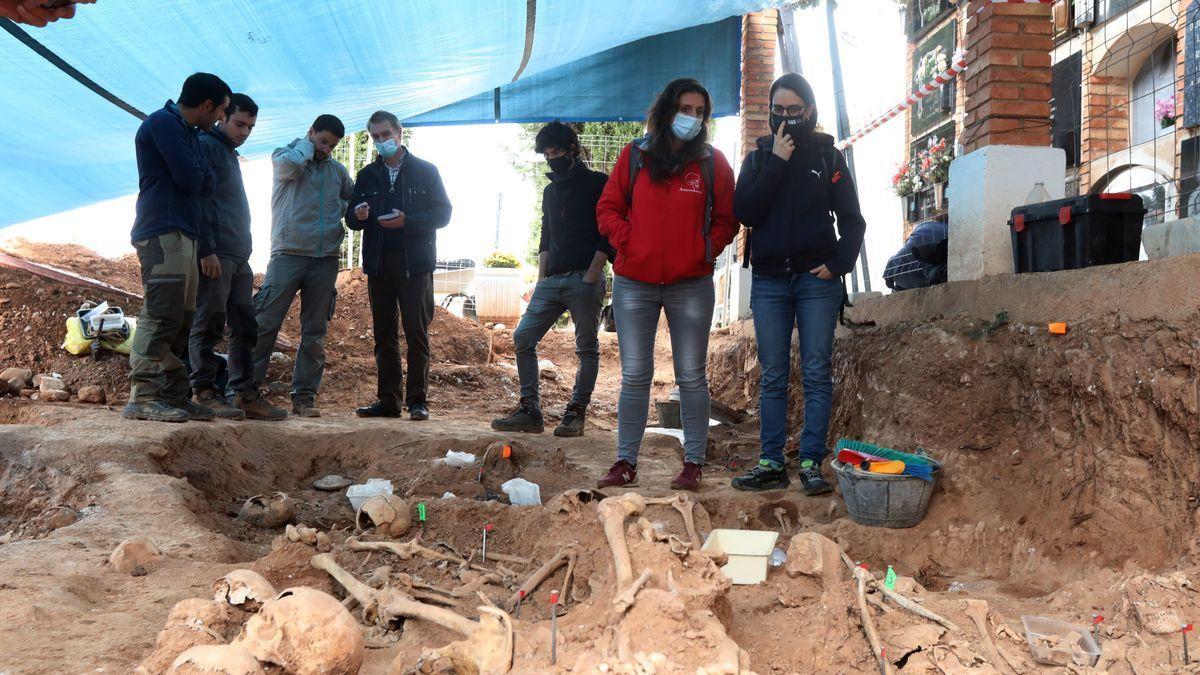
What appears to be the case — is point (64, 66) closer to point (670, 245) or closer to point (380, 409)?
point (380, 409)

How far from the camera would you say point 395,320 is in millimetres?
6195

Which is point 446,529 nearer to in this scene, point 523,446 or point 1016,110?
point 523,446

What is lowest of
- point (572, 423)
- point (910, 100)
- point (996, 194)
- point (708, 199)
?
point (572, 423)

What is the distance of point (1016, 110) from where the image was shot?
4797 mm

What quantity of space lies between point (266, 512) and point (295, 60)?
3.52 meters

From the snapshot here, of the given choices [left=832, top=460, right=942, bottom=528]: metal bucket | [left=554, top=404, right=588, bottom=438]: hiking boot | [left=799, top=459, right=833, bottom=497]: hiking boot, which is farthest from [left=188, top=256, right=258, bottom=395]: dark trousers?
[left=832, top=460, right=942, bottom=528]: metal bucket

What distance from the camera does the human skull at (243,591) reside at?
2.38m

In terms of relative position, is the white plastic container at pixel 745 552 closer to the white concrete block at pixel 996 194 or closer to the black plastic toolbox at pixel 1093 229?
the black plastic toolbox at pixel 1093 229

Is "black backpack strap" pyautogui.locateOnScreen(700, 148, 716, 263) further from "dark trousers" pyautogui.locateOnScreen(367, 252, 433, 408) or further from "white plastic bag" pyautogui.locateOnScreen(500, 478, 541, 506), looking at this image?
"dark trousers" pyautogui.locateOnScreen(367, 252, 433, 408)

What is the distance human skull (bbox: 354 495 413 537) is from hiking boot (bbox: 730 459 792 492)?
5.28 feet

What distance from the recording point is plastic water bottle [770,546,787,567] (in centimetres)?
320

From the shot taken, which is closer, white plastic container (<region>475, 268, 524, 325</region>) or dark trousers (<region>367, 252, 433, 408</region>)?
dark trousers (<region>367, 252, 433, 408</region>)

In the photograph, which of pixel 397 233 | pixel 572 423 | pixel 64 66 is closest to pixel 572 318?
pixel 572 423

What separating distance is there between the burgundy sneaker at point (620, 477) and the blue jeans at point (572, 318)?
1.26 m
